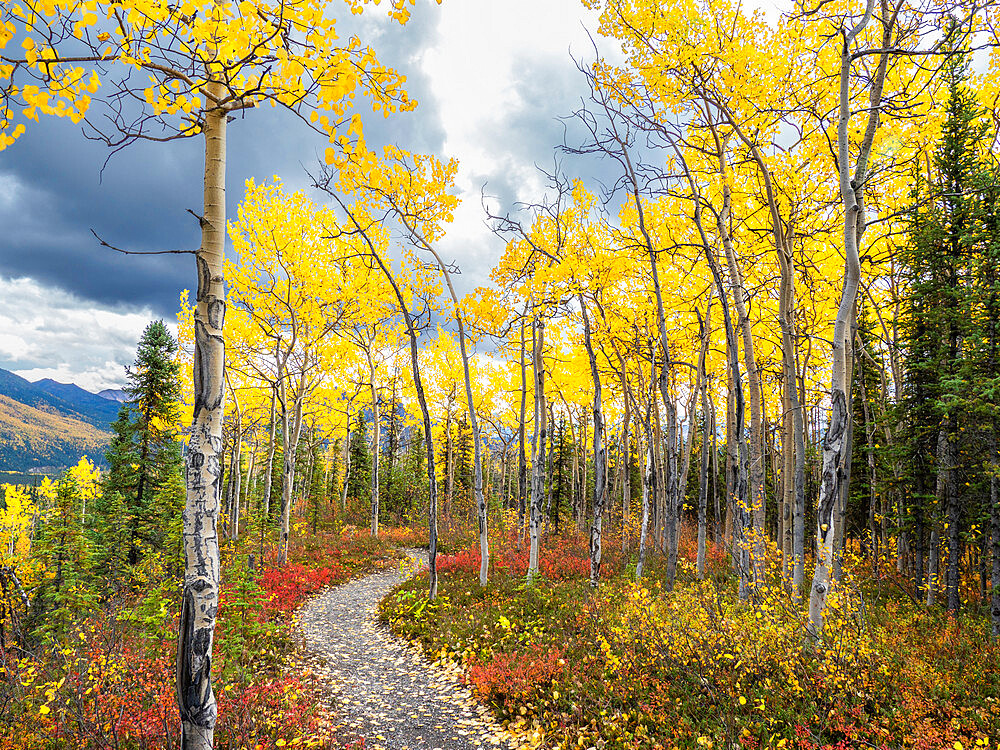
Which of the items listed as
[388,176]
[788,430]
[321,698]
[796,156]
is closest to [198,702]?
[321,698]

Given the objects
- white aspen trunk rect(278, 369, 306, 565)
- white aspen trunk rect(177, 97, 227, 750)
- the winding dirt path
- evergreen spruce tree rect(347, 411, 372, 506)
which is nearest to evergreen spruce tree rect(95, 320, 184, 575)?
white aspen trunk rect(278, 369, 306, 565)

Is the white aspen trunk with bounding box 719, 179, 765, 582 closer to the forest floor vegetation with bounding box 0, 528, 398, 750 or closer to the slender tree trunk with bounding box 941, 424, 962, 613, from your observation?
the slender tree trunk with bounding box 941, 424, 962, 613

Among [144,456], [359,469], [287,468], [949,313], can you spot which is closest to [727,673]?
[949,313]

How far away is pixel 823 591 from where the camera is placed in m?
5.61

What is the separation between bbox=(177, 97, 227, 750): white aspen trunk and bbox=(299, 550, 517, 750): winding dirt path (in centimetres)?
327

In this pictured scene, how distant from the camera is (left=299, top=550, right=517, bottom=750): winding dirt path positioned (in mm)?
5637

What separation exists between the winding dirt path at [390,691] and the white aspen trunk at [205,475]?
3.27 m

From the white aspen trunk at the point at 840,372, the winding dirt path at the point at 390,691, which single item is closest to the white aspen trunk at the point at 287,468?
the winding dirt path at the point at 390,691

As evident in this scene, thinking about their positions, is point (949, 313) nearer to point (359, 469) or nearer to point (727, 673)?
point (727, 673)

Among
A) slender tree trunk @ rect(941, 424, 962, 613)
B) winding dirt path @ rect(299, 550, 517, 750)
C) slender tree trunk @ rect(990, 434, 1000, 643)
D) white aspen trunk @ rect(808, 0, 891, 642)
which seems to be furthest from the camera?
slender tree trunk @ rect(941, 424, 962, 613)

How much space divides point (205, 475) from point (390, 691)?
18.6ft

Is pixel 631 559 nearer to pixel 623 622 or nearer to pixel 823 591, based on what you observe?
pixel 623 622

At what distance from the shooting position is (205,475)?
3223 millimetres

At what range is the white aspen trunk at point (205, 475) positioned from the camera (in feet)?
10.2
